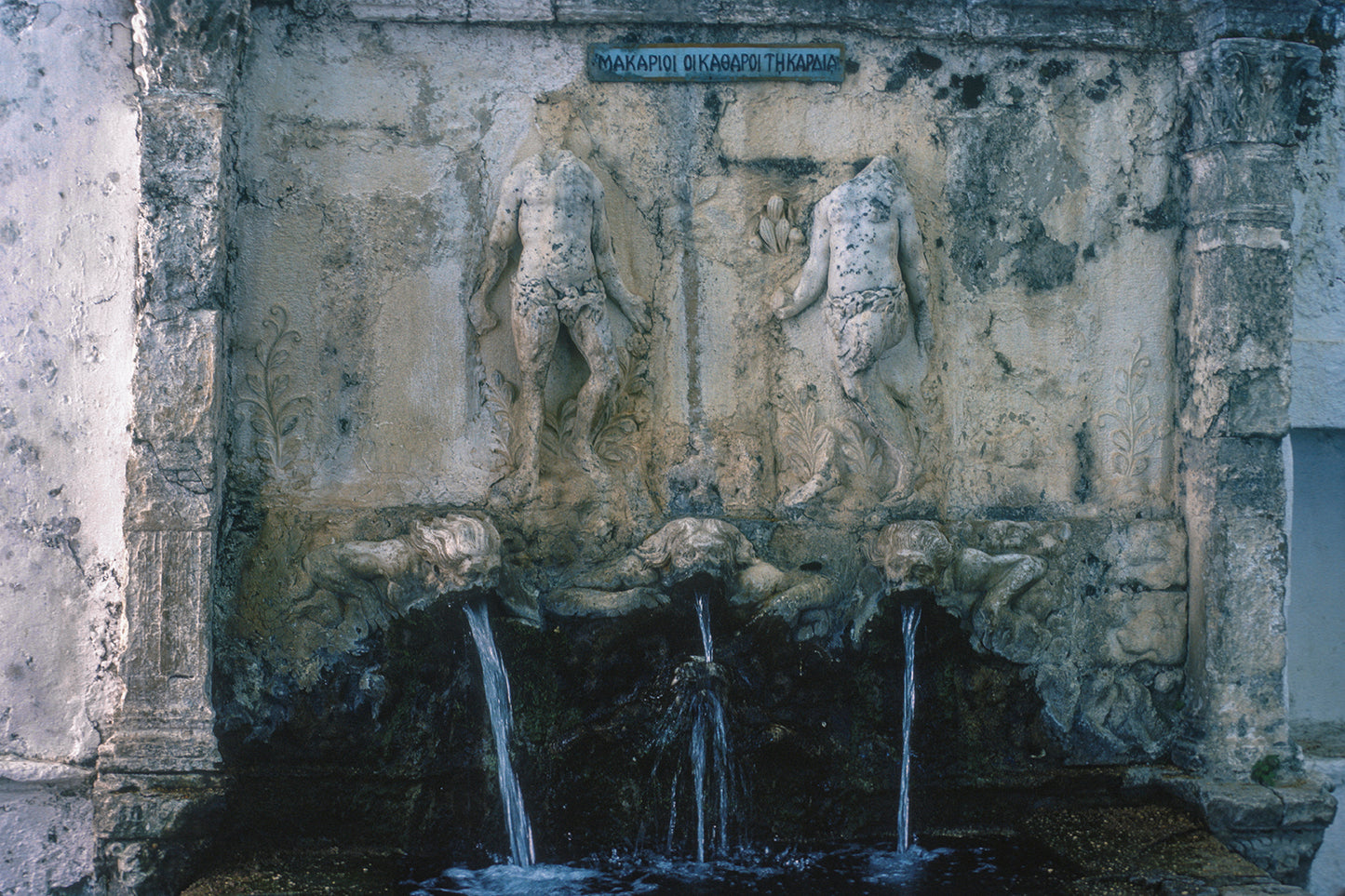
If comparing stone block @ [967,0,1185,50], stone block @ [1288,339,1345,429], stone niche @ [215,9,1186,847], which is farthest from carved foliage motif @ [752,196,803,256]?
stone block @ [1288,339,1345,429]

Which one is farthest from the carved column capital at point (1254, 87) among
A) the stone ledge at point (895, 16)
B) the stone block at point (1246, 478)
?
the stone block at point (1246, 478)

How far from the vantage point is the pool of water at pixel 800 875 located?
406 centimetres

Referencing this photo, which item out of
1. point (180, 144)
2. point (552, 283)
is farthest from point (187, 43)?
point (552, 283)

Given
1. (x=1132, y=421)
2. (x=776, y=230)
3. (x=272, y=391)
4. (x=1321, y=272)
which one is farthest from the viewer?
(x=1321, y=272)

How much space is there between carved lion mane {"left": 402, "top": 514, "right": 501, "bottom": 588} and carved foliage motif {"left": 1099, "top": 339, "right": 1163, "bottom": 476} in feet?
8.76

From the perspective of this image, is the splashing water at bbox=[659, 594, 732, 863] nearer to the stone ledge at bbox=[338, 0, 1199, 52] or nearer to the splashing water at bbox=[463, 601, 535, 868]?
the splashing water at bbox=[463, 601, 535, 868]

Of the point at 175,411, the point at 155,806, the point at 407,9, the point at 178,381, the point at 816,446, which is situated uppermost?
the point at 407,9

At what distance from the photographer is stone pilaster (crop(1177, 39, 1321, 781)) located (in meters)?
4.68

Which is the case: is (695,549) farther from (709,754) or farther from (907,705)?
(907,705)

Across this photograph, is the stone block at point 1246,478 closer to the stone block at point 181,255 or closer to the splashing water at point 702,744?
the splashing water at point 702,744

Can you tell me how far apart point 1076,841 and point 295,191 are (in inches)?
158

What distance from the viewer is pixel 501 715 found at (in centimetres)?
441

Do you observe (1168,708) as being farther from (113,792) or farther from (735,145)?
(113,792)

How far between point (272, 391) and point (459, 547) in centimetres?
102
